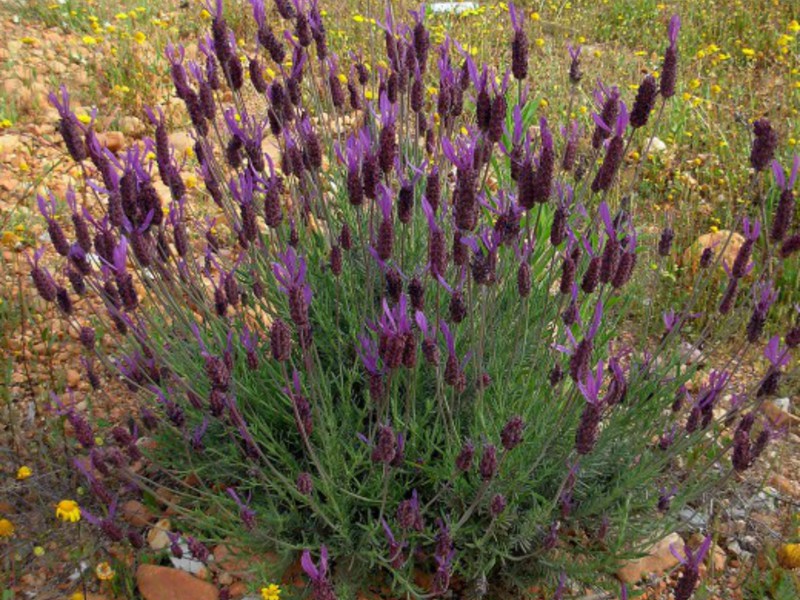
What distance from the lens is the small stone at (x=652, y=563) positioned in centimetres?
214

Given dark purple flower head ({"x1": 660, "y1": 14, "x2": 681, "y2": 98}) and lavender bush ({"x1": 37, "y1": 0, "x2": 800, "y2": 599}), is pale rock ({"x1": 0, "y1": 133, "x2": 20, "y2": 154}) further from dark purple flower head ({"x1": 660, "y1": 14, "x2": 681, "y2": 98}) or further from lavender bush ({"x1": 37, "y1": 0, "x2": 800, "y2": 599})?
dark purple flower head ({"x1": 660, "y1": 14, "x2": 681, "y2": 98})

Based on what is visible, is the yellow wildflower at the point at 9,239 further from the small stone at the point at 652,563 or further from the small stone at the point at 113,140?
the small stone at the point at 652,563

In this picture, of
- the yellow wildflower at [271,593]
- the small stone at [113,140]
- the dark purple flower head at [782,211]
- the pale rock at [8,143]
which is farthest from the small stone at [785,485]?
the pale rock at [8,143]

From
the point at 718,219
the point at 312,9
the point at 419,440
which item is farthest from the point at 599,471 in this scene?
the point at 718,219

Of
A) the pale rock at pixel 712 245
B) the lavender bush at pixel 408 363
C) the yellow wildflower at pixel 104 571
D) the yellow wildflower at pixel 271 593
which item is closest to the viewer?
the lavender bush at pixel 408 363

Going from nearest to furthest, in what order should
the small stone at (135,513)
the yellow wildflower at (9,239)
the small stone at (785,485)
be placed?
the small stone at (135,513) < the small stone at (785,485) < the yellow wildflower at (9,239)

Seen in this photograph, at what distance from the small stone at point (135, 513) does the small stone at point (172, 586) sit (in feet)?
0.83

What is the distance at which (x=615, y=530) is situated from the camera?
81.0 inches

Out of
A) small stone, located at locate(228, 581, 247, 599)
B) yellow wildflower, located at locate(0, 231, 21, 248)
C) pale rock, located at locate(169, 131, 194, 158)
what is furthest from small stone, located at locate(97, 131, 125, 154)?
small stone, located at locate(228, 581, 247, 599)

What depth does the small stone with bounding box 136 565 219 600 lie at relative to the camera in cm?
199

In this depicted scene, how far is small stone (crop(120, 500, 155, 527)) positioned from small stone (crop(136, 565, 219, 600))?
0.25 metres

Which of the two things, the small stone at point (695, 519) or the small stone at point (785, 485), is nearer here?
the small stone at point (695, 519)

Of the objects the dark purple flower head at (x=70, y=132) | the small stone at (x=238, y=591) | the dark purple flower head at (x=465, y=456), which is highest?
the dark purple flower head at (x=70, y=132)

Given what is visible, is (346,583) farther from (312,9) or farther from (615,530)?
(312,9)
